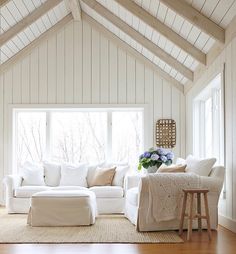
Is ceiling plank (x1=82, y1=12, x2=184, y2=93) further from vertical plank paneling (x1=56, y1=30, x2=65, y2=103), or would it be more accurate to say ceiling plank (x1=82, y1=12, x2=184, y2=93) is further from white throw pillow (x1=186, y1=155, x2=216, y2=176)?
white throw pillow (x1=186, y1=155, x2=216, y2=176)

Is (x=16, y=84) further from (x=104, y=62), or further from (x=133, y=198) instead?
(x=133, y=198)

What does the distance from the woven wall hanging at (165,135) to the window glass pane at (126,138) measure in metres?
0.37

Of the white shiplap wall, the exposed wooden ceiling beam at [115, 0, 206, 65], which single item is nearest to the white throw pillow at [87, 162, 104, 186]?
the white shiplap wall

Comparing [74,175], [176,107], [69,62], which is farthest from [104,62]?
[74,175]

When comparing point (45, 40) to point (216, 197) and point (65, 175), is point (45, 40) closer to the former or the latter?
point (65, 175)

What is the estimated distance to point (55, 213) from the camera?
612cm

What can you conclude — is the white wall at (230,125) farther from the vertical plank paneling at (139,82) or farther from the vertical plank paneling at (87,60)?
the vertical plank paneling at (87,60)

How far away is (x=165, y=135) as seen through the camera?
8750 mm

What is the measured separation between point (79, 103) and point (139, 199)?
11.7 ft

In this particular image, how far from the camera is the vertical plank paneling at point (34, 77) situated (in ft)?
29.1

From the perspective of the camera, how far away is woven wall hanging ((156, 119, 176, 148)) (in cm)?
873

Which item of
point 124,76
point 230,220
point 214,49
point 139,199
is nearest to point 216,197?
point 230,220

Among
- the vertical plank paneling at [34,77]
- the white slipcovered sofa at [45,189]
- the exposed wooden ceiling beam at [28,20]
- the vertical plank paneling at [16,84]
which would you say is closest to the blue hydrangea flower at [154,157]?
the white slipcovered sofa at [45,189]

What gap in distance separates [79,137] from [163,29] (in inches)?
123
